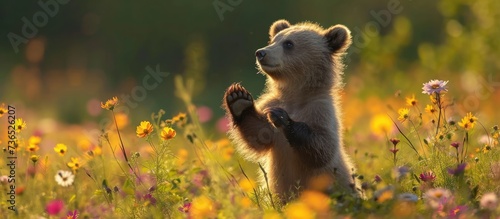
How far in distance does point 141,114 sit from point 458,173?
6738 mm

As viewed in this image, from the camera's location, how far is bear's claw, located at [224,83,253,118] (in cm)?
461

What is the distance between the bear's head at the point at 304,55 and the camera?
4.84 meters

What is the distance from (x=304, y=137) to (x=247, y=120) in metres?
Answer: 0.50

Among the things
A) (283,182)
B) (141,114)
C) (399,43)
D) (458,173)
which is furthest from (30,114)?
(458,173)

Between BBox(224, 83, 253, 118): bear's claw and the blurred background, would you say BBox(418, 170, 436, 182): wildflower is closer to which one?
BBox(224, 83, 253, 118): bear's claw

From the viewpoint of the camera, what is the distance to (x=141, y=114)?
10164 millimetres

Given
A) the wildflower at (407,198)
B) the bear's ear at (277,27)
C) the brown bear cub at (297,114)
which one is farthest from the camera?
the bear's ear at (277,27)

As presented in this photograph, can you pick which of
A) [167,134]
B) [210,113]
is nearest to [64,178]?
[167,134]

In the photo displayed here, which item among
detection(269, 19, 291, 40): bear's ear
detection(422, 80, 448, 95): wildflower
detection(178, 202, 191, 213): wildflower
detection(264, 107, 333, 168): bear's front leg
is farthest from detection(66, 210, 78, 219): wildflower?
detection(269, 19, 291, 40): bear's ear

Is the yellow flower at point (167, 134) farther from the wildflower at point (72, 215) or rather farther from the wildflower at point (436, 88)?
the wildflower at point (436, 88)

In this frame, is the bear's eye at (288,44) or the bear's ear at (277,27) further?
the bear's ear at (277,27)

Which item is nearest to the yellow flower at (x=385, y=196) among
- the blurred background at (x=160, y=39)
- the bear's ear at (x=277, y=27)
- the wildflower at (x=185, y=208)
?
the wildflower at (x=185, y=208)

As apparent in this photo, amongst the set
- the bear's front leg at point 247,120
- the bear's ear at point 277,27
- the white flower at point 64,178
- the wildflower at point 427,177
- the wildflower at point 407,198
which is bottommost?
the wildflower at point 407,198

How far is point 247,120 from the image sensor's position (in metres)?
4.72
